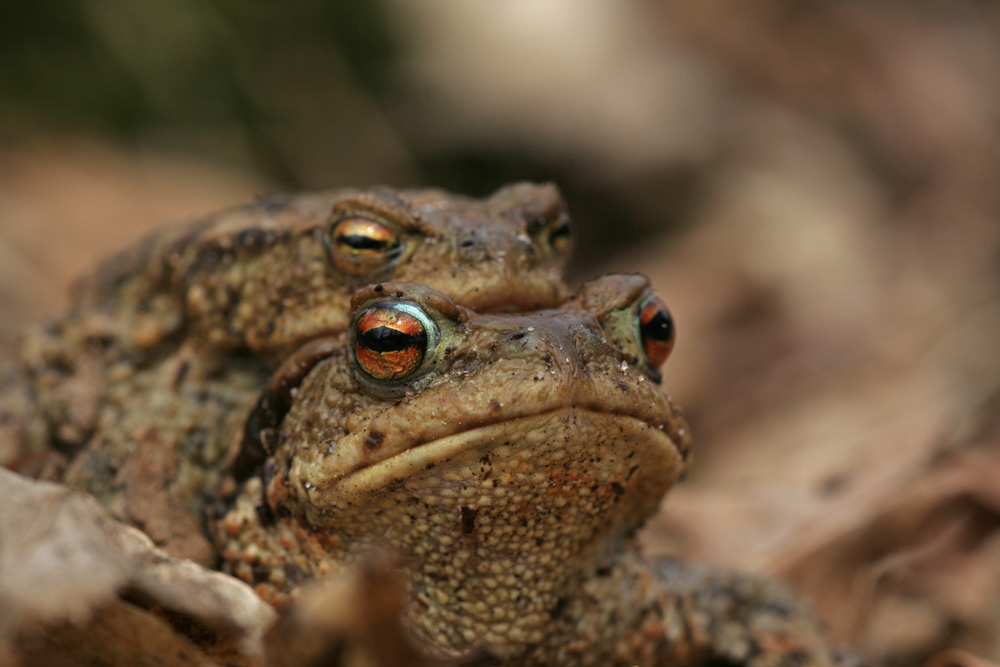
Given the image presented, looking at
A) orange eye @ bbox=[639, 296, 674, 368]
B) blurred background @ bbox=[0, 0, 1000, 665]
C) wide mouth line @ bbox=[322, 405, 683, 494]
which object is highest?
blurred background @ bbox=[0, 0, 1000, 665]

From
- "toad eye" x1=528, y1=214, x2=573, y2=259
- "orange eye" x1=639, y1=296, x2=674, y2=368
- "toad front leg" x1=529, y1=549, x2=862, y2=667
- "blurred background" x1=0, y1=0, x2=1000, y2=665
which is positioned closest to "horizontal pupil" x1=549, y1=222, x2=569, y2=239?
"toad eye" x1=528, y1=214, x2=573, y2=259

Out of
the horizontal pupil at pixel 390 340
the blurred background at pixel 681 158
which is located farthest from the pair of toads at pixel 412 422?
the blurred background at pixel 681 158

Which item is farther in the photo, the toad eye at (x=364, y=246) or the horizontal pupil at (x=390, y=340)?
the toad eye at (x=364, y=246)

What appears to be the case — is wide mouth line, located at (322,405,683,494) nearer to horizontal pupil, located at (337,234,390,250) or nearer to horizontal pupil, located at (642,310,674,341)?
horizontal pupil, located at (642,310,674,341)

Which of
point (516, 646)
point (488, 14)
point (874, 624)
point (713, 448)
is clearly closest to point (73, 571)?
point (516, 646)

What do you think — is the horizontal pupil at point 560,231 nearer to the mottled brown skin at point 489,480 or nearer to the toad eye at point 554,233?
the toad eye at point 554,233
